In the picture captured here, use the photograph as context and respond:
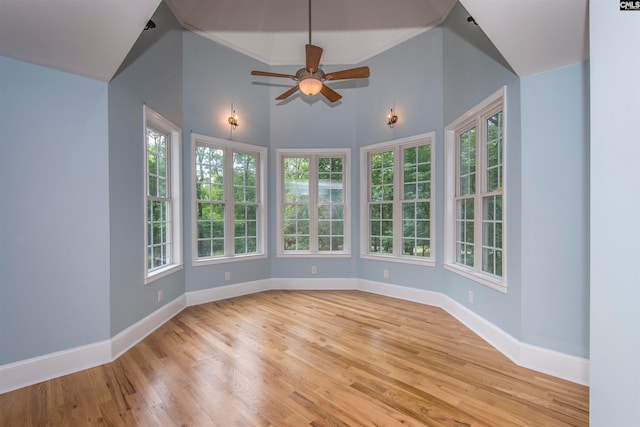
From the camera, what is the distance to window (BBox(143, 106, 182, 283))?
3266 mm

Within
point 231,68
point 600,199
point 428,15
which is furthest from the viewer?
point 231,68

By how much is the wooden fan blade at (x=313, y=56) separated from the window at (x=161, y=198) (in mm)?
1850

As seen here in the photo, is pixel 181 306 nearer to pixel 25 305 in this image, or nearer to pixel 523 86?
pixel 25 305

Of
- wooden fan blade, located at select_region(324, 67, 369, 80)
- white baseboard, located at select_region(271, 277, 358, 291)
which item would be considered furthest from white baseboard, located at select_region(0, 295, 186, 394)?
wooden fan blade, located at select_region(324, 67, 369, 80)

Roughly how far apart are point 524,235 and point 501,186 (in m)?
0.63

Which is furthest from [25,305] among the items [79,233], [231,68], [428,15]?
[428,15]

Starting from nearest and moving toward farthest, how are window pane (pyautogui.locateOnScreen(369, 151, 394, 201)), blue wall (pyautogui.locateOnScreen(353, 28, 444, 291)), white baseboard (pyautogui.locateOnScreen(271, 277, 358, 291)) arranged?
blue wall (pyautogui.locateOnScreen(353, 28, 444, 291)) < window pane (pyautogui.locateOnScreen(369, 151, 394, 201)) < white baseboard (pyautogui.locateOnScreen(271, 277, 358, 291))

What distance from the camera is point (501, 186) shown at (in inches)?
112

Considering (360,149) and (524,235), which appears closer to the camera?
(524,235)

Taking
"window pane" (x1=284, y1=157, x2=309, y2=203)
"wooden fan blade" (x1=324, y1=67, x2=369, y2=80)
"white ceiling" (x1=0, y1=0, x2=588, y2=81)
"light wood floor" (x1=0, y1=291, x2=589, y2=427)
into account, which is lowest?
"light wood floor" (x1=0, y1=291, x2=589, y2=427)

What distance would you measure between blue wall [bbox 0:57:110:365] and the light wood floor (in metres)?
0.42

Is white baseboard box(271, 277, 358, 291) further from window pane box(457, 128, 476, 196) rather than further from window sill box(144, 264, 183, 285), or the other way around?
window pane box(457, 128, 476, 196)

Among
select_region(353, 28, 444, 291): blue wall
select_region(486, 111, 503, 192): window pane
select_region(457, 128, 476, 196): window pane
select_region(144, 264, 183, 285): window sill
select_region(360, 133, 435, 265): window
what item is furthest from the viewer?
select_region(360, 133, 435, 265): window

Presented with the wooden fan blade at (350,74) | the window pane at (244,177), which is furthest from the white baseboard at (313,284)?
the wooden fan blade at (350,74)
